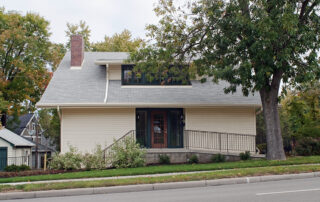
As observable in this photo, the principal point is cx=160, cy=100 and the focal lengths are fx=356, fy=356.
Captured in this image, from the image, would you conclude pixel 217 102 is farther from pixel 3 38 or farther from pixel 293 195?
pixel 3 38

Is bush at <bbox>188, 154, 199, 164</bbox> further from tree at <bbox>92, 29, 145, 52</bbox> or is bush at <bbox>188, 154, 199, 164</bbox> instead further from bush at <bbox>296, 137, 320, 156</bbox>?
tree at <bbox>92, 29, 145, 52</bbox>

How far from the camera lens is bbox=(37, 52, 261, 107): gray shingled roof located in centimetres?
1828

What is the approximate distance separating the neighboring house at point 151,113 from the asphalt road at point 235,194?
749 cm

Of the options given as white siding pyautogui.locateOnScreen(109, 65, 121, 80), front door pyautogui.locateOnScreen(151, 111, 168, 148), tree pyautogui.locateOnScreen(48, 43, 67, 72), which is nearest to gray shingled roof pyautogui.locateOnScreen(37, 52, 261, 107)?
white siding pyautogui.locateOnScreen(109, 65, 121, 80)

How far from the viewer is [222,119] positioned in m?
19.3

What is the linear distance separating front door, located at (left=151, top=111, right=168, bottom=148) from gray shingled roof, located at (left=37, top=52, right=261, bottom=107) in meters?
1.18

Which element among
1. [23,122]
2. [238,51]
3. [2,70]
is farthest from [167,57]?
[23,122]

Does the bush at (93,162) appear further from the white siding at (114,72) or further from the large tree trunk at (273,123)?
the large tree trunk at (273,123)

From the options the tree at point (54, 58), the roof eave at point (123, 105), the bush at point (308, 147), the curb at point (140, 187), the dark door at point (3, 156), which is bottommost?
the dark door at point (3, 156)

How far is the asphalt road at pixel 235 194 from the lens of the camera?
807 cm

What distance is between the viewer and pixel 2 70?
31828mm

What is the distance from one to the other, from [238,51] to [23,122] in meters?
33.6

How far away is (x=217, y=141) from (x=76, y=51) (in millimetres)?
10573

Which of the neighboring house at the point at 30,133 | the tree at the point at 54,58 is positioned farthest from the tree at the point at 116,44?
the neighboring house at the point at 30,133
